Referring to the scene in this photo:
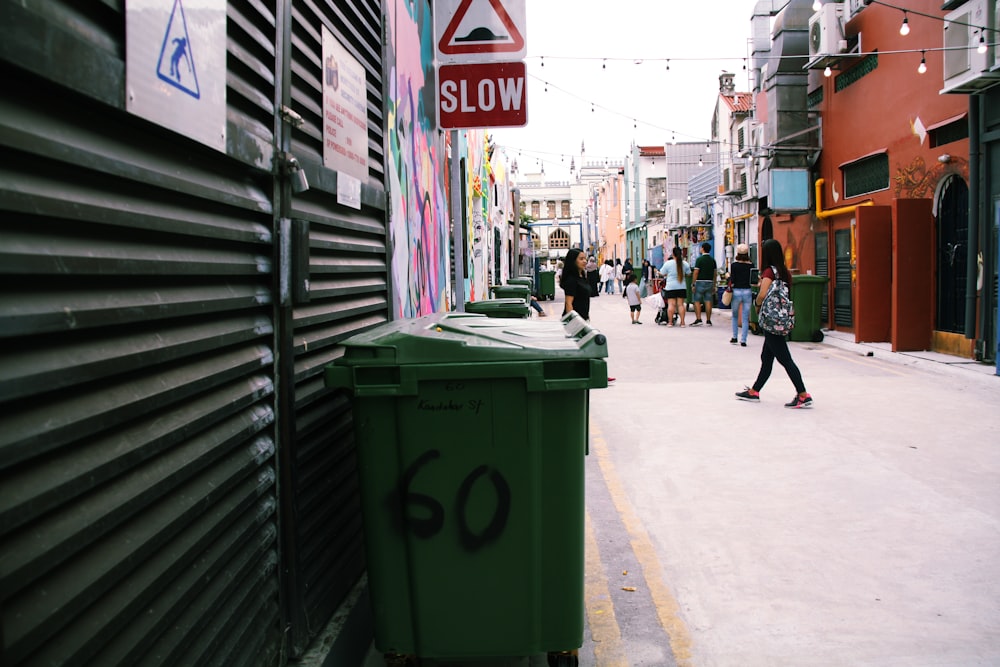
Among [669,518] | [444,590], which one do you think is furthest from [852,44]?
[444,590]

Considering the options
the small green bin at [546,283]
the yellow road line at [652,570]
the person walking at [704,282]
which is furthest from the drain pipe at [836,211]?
the small green bin at [546,283]

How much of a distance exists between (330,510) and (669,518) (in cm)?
265

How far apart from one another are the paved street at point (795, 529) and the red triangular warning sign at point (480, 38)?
11.5ft

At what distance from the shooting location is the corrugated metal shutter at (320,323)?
11.3 ft

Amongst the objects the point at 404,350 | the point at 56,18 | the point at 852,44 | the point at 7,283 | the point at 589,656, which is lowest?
the point at 589,656

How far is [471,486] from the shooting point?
10.5 ft

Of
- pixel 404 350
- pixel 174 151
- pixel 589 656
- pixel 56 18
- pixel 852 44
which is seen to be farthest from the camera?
pixel 852 44

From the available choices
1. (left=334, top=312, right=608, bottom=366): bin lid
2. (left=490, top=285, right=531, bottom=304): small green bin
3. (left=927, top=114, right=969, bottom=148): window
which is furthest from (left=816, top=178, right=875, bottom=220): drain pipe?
(left=334, top=312, right=608, bottom=366): bin lid

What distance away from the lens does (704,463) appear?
7.04 metres

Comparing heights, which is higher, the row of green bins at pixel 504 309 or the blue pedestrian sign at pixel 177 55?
the blue pedestrian sign at pixel 177 55

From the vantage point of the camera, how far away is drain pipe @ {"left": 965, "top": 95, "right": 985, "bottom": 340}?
12648 millimetres

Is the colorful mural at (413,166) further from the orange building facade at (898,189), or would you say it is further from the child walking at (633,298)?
the child walking at (633,298)

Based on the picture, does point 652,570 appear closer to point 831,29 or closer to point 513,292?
point 513,292

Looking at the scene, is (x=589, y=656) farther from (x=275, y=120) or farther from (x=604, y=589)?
(x=275, y=120)
